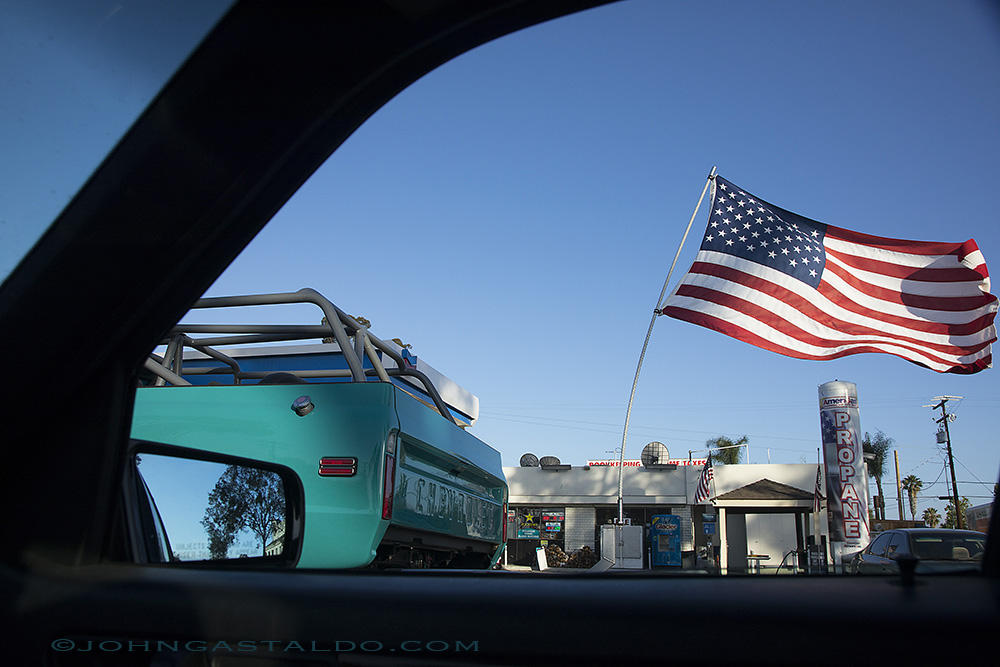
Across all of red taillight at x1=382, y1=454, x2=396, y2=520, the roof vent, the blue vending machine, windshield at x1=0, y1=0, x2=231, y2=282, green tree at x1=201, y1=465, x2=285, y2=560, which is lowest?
the blue vending machine

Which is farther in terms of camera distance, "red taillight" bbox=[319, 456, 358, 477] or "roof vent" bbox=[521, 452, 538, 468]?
"roof vent" bbox=[521, 452, 538, 468]

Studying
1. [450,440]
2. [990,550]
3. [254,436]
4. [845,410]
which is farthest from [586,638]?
[845,410]

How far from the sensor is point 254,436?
151 inches

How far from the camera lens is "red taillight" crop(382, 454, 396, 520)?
391cm

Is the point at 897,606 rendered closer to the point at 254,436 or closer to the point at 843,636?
the point at 843,636

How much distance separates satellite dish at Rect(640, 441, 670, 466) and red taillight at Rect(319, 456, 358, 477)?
27721 mm

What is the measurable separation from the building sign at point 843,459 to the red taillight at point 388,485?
1645cm

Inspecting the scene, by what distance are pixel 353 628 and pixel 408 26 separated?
1.06 meters

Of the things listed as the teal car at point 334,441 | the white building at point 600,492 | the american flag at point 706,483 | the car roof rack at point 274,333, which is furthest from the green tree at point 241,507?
the white building at point 600,492

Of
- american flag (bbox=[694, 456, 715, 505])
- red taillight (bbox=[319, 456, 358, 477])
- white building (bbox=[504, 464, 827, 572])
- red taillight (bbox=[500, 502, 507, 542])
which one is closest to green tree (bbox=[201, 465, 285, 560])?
red taillight (bbox=[319, 456, 358, 477])

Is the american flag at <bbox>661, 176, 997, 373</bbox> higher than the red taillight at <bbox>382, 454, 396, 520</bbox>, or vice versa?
the american flag at <bbox>661, 176, 997, 373</bbox>

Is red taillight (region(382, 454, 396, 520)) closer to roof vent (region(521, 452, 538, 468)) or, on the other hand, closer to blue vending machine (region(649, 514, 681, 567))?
blue vending machine (region(649, 514, 681, 567))

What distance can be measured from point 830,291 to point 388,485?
8.10 meters

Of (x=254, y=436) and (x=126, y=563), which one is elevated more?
(x=254, y=436)
